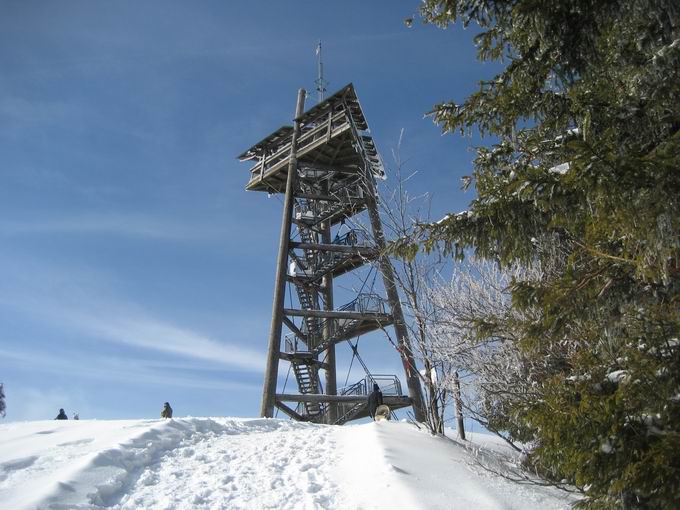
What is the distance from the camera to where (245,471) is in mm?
8312

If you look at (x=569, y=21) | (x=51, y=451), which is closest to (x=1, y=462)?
(x=51, y=451)

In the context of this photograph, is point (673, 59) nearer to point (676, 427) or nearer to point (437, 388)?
point (676, 427)

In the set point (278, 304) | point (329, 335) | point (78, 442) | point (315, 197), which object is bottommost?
point (78, 442)

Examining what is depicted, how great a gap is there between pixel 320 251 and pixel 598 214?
17.2 metres

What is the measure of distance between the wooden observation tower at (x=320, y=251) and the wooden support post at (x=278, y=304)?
0.11 feet

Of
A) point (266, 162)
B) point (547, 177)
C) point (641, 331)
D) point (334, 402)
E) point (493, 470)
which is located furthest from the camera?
point (266, 162)

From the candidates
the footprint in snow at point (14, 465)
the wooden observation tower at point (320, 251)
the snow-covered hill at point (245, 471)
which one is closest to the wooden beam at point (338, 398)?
the wooden observation tower at point (320, 251)

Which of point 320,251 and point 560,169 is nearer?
point 560,169

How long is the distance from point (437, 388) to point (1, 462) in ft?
23.4

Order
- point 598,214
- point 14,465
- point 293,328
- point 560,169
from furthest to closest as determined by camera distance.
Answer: point 293,328, point 14,465, point 560,169, point 598,214

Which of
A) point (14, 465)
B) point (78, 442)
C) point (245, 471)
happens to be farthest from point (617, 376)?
point (78, 442)

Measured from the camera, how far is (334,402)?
18.0 meters

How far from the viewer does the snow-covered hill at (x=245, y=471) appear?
6.92 metres

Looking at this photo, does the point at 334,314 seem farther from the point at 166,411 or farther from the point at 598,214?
the point at 598,214
